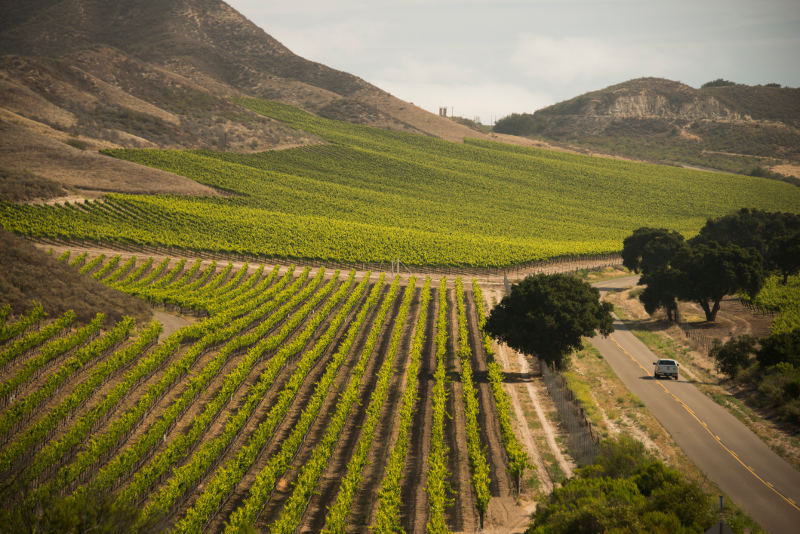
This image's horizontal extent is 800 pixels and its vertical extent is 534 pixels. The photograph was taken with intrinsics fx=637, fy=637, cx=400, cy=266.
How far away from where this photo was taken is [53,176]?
11062 centimetres

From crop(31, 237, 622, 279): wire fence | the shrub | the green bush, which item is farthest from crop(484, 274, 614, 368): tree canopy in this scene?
crop(31, 237, 622, 279): wire fence

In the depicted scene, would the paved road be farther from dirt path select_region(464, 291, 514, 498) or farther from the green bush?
dirt path select_region(464, 291, 514, 498)

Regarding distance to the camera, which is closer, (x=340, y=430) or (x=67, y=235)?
(x=340, y=430)

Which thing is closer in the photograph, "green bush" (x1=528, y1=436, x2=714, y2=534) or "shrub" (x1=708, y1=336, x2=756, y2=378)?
"green bush" (x1=528, y1=436, x2=714, y2=534)

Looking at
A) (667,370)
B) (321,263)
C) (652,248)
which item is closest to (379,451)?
(667,370)

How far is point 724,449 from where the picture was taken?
1375 inches

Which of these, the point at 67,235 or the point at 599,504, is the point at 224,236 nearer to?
the point at 67,235

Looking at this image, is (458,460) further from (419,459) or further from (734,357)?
(734,357)

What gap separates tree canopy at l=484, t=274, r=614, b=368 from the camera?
155ft

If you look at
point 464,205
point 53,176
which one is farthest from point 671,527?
point 464,205

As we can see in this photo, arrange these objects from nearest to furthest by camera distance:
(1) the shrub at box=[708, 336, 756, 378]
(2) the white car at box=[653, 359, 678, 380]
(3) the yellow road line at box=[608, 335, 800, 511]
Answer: (3) the yellow road line at box=[608, 335, 800, 511]
(1) the shrub at box=[708, 336, 756, 378]
(2) the white car at box=[653, 359, 678, 380]

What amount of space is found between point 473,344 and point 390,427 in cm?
2066

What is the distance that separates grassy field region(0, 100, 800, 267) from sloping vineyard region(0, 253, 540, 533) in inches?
1415

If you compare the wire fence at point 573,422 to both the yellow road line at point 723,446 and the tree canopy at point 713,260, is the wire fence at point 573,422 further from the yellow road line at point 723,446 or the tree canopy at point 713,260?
the tree canopy at point 713,260
